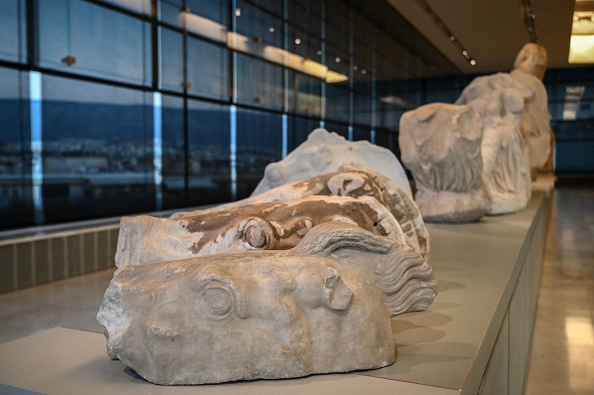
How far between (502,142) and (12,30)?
4977 millimetres

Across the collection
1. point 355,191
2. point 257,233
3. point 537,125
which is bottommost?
point 257,233

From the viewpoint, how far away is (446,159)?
17.7 ft

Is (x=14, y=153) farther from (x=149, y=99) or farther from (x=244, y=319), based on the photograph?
(x=244, y=319)

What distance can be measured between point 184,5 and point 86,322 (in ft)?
21.3

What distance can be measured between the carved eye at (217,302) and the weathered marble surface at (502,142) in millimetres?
4767

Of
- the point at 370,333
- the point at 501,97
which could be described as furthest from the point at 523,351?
the point at 501,97

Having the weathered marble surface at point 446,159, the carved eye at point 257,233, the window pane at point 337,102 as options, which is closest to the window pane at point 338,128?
the window pane at point 337,102

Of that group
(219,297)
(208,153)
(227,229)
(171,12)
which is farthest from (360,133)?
(219,297)

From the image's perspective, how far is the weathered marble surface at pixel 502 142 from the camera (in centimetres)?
670

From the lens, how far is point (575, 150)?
23.9 meters

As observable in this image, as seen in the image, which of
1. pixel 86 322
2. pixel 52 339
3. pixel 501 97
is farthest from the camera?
pixel 501 97

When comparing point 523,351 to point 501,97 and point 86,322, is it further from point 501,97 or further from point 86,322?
point 501,97

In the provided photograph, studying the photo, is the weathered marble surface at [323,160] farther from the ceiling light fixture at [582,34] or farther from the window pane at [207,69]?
the ceiling light fixture at [582,34]

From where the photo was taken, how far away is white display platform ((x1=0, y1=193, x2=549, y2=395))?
1.79 meters
